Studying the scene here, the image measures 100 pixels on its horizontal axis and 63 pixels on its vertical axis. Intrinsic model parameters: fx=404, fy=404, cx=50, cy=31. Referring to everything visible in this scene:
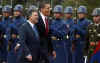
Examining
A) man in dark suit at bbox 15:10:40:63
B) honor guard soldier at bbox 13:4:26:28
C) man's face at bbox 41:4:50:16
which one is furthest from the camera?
honor guard soldier at bbox 13:4:26:28

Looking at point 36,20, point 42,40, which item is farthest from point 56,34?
point 36,20

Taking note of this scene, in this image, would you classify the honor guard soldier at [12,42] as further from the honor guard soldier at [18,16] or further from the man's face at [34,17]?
the man's face at [34,17]

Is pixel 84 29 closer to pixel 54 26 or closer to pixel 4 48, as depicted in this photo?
pixel 54 26

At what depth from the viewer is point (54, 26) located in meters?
10.7

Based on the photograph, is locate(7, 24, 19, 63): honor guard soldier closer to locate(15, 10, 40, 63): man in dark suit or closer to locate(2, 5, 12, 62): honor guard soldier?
locate(2, 5, 12, 62): honor guard soldier

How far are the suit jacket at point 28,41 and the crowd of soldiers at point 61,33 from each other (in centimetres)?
237

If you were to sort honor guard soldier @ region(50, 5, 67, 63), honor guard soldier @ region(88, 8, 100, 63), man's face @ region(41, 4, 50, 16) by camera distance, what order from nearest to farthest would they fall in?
man's face @ region(41, 4, 50, 16) → honor guard soldier @ region(88, 8, 100, 63) → honor guard soldier @ region(50, 5, 67, 63)

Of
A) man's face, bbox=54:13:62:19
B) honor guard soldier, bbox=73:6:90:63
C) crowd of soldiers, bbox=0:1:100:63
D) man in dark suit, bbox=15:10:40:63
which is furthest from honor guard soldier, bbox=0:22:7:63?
man in dark suit, bbox=15:10:40:63

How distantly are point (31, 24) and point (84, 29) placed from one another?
3.45 metres

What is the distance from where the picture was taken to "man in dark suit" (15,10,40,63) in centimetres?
648

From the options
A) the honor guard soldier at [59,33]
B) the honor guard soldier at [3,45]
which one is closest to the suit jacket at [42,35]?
the honor guard soldier at [59,33]

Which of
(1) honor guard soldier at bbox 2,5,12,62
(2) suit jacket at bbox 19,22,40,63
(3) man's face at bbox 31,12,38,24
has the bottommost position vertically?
(1) honor guard soldier at bbox 2,5,12,62

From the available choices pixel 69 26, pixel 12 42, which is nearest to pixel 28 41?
pixel 69 26

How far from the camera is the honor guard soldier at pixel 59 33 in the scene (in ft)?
35.0
